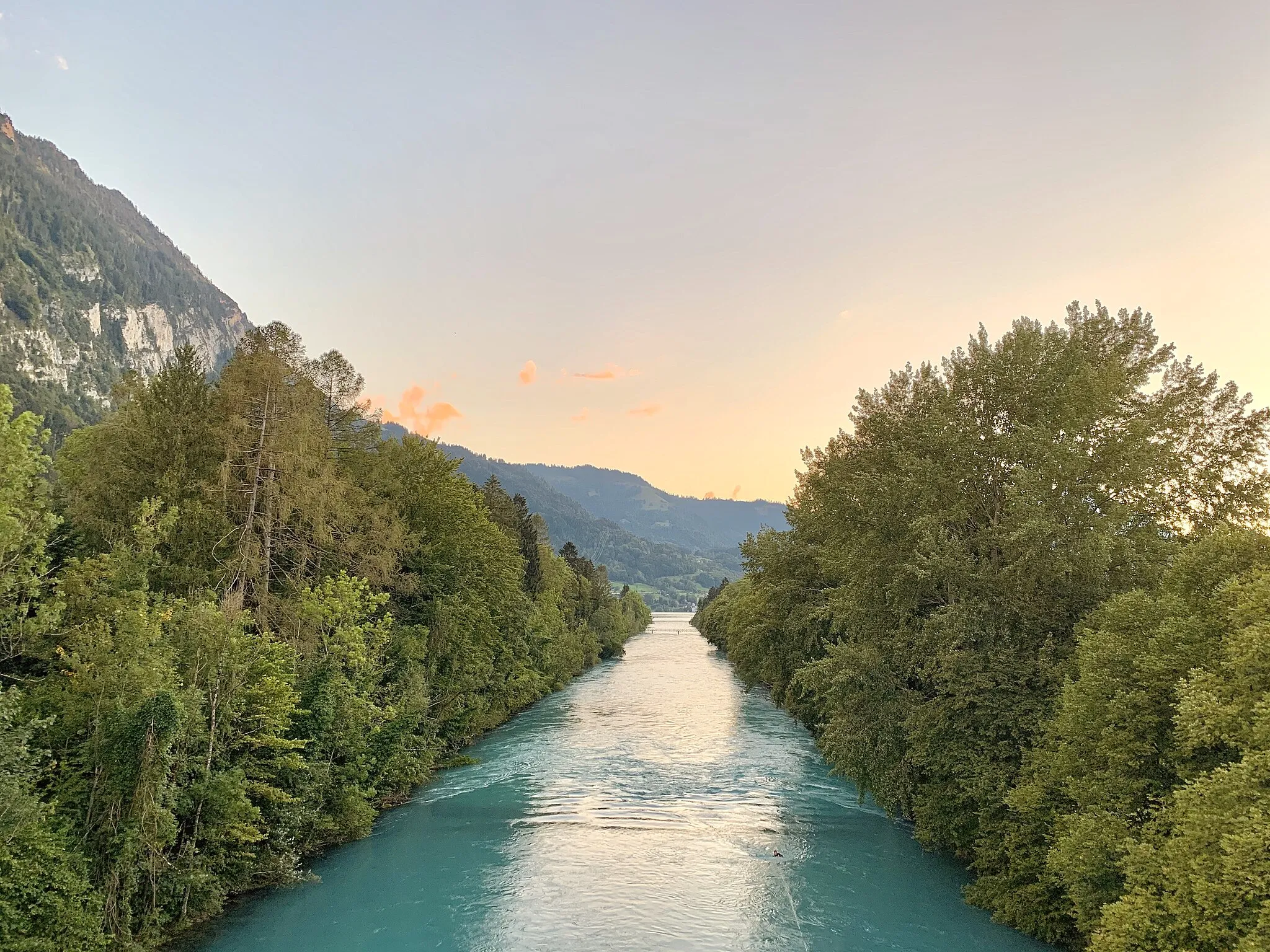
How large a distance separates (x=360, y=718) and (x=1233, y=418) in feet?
108

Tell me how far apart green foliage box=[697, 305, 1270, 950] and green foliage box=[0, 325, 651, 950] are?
1923cm

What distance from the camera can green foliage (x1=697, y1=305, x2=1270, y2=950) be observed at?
649 inches

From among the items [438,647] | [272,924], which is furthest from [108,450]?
[438,647]

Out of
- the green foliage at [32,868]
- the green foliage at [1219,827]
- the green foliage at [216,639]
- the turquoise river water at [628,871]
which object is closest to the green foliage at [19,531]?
the green foliage at [216,639]

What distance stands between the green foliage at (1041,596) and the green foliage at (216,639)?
1923cm

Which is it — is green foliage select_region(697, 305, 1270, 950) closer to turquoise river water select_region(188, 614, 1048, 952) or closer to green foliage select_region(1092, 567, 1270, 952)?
green foliage select_region(1092, 567, 1270, 952)

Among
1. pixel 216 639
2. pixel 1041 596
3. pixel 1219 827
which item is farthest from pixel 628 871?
pixel 1219 827

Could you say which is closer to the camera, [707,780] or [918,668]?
[918,668]

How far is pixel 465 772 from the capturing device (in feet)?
137

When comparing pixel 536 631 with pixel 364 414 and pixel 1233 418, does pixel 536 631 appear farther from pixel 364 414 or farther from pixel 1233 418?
pixel 1233 418

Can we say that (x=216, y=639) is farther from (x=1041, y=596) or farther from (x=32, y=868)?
(x=1041, y=596)

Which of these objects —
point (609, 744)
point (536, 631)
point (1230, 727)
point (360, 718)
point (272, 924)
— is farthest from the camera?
point (536, 631)

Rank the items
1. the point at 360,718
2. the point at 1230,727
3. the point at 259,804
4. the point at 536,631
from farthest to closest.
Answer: the point at 536,631 < the point at 360,718 < the point at 259,804 < the point at 1230,727

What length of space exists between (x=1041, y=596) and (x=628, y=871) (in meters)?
16.7
